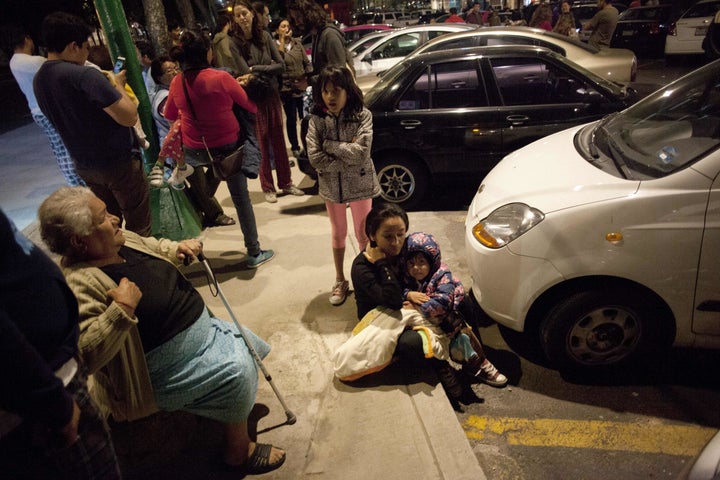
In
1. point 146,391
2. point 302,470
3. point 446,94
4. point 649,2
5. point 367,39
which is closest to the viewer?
point 146,391

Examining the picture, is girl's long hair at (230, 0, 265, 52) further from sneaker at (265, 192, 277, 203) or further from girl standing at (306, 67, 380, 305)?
girl standing at (306, 67, 380, 305)

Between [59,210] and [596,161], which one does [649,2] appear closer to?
[596,161]

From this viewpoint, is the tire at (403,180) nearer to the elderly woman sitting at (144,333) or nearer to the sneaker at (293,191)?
the sneaker at (293,191)

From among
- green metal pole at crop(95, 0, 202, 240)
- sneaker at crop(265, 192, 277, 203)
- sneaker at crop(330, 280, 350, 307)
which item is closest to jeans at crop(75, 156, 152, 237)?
green metal pole at crop(95, 0, 202, 240)

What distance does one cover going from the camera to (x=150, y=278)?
2068 mm

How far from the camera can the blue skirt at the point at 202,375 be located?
211 centimetres

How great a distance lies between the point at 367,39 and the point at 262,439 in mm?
9779

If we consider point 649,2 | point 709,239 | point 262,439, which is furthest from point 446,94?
point 649,2

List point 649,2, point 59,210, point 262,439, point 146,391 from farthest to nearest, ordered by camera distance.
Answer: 1. point 649,2
2. point 262,439
3. point 146,391
4. point 59,210

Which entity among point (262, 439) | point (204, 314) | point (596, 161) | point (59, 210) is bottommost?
point (262, 439)

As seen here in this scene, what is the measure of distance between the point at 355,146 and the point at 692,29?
11950 mm

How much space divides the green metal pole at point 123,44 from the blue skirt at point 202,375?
2478mm

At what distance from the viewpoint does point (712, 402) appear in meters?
2.75

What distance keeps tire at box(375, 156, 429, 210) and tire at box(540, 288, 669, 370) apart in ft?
9.00
